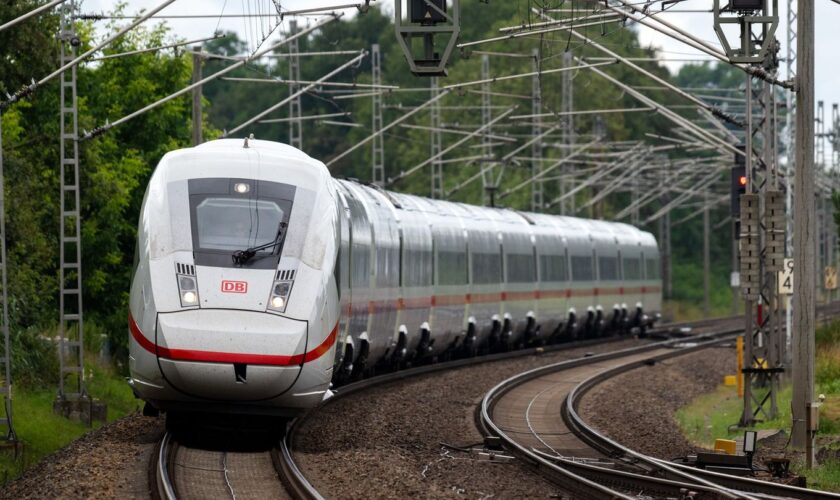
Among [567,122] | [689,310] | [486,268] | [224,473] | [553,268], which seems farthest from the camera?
[689,310]

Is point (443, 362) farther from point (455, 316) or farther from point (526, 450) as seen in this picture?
point (526, 450)

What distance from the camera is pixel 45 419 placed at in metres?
23.8

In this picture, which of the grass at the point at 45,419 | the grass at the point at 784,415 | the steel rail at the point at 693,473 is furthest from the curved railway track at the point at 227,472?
the grass at the point at 784,415

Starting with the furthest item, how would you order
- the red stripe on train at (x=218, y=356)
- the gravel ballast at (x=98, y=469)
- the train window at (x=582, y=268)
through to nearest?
the train window at (x=582, y=268) < the red stripe on train at (x=218, y=356) < the gravel ballast at (x=98, y=469)

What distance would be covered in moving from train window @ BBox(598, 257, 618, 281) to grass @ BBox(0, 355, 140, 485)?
71.3 ft

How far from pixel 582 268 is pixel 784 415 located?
2244 centimetres

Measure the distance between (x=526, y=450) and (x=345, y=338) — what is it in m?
4.86

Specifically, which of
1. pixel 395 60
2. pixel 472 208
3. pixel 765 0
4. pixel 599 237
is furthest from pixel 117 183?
pixel 395 60

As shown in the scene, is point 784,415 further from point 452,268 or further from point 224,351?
point 224,351

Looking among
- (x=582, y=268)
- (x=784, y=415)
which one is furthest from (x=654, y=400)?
(x=582, y=268)

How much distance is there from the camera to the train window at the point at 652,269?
186 feet

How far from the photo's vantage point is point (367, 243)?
24.5 meters

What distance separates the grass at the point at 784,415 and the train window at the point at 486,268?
5.99 meters

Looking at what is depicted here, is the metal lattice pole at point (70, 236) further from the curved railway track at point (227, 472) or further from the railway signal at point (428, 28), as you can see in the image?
the railway signal at point (428, 28)
